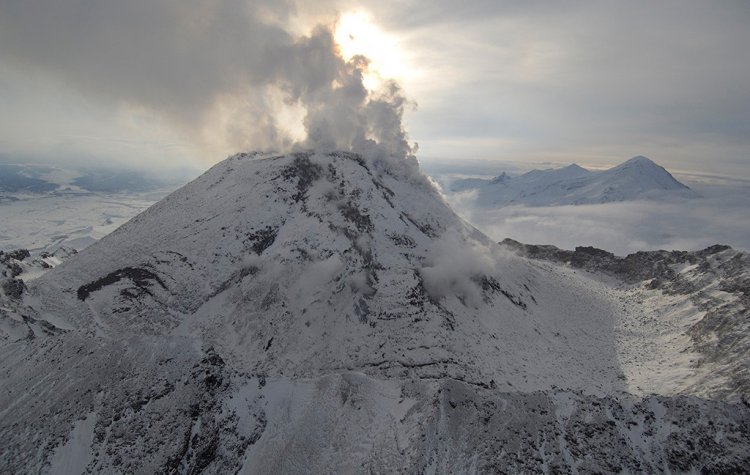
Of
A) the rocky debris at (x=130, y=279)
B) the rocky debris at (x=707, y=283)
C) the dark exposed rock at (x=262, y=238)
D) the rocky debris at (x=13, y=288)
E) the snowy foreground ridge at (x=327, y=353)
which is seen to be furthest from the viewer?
the dark exposed rock at (x=262, y=238)

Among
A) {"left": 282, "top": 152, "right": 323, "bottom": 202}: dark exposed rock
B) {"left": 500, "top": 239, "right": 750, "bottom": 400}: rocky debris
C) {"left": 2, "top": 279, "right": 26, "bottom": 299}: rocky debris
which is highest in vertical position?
{"left": 282, "top": 152, "right": 323, "bottom": 202}: dark exposed rock

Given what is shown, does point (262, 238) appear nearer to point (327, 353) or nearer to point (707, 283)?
point (327, 353)

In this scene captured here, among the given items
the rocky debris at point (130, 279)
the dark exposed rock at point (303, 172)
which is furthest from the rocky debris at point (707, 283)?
the rocky debris at point (130, 279)

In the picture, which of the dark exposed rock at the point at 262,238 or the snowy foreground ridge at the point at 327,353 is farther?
the dark exposed rock at the point at 262,238

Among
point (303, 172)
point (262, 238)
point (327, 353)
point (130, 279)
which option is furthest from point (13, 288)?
point (303, 172)

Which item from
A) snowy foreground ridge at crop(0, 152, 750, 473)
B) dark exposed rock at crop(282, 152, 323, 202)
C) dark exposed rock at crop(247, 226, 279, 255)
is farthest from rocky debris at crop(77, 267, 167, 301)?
dark exposed rock at crop(282, 152, 323, 202)

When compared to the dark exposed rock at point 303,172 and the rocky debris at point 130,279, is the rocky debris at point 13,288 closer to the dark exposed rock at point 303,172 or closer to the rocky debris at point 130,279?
the rocky debris at point 130,279

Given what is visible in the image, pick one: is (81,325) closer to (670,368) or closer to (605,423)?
(605,423)

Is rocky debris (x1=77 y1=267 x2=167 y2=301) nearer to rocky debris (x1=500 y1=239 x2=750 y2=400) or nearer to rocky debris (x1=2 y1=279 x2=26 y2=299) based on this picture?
rocky debris (x1=2 y1=279 x2=26 y2=299)

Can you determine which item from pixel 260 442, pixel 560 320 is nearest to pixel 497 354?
pixel 560 320
